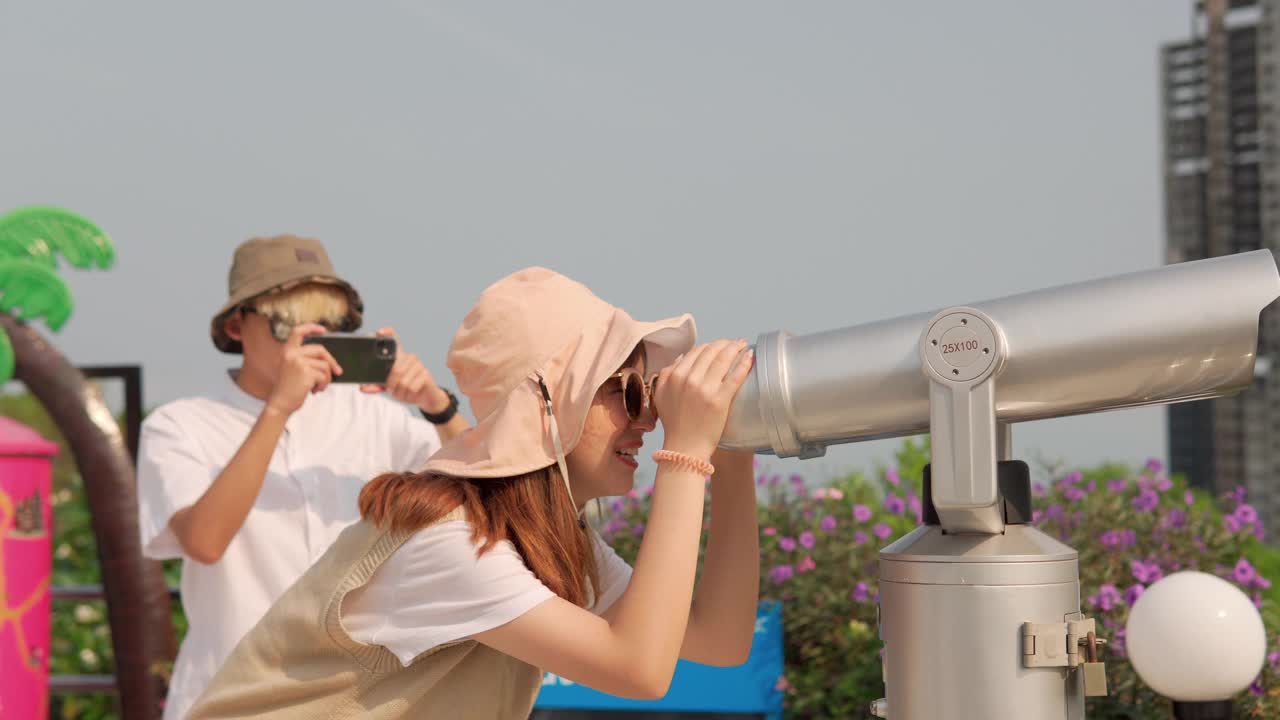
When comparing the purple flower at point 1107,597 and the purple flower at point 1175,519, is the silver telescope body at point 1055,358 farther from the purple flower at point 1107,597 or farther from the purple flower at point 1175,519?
the purple flower at point 1175,519

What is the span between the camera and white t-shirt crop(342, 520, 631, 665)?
4.62 feet

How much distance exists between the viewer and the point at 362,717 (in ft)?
4.99

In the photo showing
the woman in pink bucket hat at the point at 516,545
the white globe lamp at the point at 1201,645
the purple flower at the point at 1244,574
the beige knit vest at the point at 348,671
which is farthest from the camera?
the purple flower at the point at 1244,574

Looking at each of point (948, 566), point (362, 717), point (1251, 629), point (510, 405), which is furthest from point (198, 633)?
point (1251, 629)

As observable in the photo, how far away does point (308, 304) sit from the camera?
282cm

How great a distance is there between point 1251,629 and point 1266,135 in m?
6.29

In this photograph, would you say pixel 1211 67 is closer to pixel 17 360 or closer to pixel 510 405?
pixel 17 360

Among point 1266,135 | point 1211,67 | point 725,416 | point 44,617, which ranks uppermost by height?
point 1211,67

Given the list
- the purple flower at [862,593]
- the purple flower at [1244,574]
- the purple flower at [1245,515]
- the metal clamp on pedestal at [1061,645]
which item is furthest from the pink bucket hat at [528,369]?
the purple flower at [1245,515]

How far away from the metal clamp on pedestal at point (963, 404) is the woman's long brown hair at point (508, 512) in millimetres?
499

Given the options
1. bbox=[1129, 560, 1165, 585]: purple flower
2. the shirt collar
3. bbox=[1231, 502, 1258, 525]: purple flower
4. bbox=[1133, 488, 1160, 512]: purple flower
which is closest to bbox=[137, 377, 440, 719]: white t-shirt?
the shirt collar

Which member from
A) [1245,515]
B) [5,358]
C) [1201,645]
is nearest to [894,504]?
[1245,515]

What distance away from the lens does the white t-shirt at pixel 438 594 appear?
141cm

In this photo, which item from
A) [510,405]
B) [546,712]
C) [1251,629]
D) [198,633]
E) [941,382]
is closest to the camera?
[941,382]
